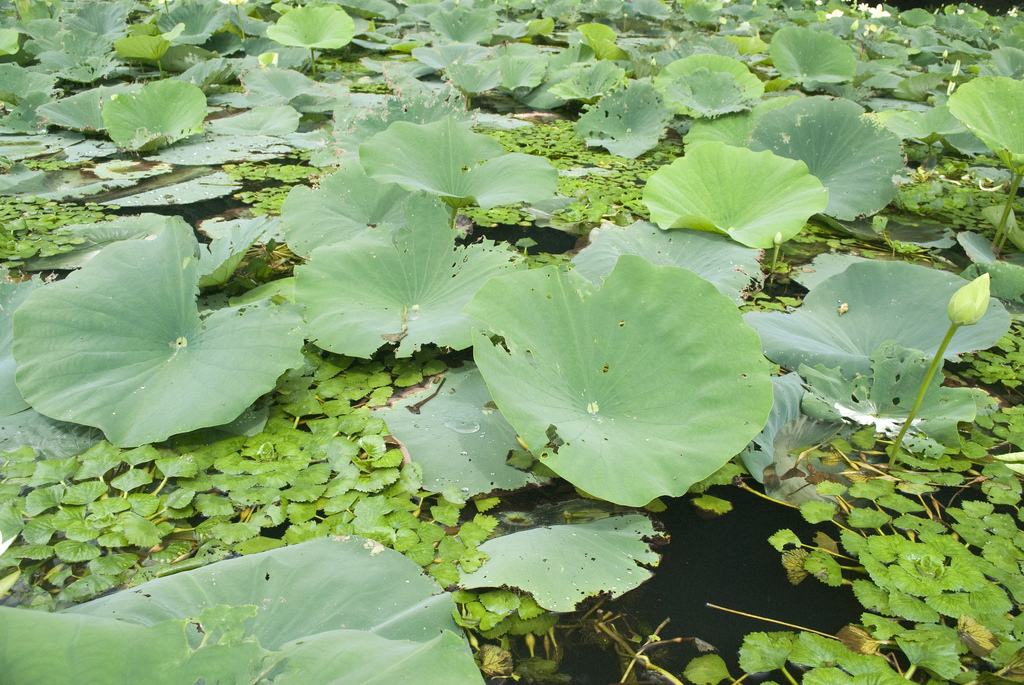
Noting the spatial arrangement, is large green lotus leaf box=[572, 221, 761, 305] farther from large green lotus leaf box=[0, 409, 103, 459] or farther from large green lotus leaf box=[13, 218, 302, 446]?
large green lotus leaf box=[0, 409, 103, 459]

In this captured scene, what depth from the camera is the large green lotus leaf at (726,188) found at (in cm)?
227

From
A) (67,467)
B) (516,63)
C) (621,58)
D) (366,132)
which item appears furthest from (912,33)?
(67,467)

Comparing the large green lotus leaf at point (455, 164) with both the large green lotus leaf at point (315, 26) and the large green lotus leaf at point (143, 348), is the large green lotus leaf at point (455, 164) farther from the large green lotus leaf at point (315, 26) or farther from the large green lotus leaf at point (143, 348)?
the large green lotus leaf at point (315, 26)

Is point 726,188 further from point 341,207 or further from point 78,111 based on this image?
point 78,111

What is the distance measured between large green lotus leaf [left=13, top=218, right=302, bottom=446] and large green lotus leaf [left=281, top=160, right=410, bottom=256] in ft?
1.66

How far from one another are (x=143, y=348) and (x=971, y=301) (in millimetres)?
1836

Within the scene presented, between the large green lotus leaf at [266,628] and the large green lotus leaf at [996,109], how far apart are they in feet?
7.77

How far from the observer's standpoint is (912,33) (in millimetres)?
5820

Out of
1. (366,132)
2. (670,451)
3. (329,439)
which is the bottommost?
(329,439)

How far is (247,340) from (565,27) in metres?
6.41

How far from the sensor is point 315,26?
14.7ft

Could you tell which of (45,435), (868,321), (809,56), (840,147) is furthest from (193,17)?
(868,321)

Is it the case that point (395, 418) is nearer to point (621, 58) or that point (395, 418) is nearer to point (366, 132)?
point (366, 132)

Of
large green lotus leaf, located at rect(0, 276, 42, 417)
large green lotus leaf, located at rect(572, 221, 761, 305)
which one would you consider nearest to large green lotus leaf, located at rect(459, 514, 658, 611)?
large green lotus leaf, located at rect(572, 221, 761, 305)
